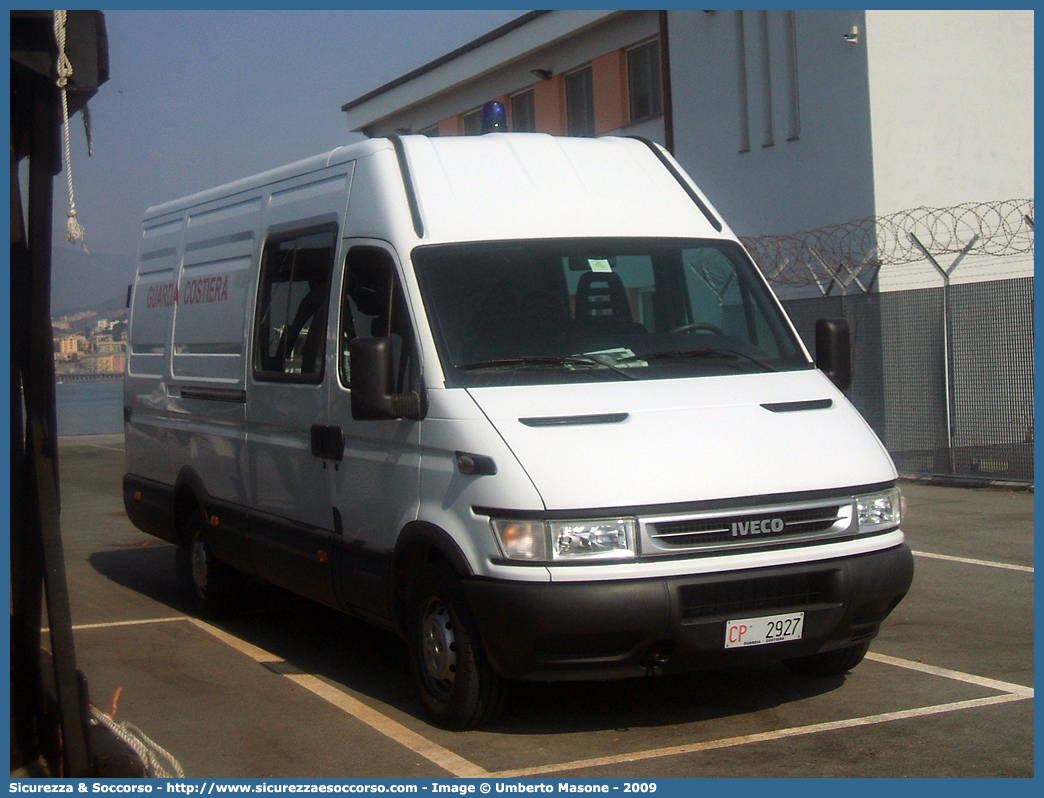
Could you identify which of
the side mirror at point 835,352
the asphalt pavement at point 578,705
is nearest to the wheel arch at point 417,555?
the asphalt pavement at point 578,705

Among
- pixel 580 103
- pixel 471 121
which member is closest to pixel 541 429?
pixel 580 103

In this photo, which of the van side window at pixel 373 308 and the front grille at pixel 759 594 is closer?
the front grille at pixel 759 594

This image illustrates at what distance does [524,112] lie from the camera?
2909 cm

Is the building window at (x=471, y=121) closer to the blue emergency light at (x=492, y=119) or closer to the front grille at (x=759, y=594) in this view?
the blue emergency light at (x=492, y=119)

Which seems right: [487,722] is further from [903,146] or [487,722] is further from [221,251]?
[903,146]

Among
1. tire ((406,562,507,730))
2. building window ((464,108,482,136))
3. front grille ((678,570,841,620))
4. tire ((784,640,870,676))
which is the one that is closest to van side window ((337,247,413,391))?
tire ((406,562,507,730))

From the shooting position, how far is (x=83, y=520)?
15.5 meters

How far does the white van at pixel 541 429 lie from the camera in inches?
216

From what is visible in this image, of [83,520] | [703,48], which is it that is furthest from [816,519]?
[703,48]

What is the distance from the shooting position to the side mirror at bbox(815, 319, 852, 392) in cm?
682

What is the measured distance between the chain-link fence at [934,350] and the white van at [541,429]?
27.9 feet

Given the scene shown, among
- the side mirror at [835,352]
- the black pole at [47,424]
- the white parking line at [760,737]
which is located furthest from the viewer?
the side mirror at [835,352]

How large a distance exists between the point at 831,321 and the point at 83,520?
1104cm

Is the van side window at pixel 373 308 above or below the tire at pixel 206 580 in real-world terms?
above
